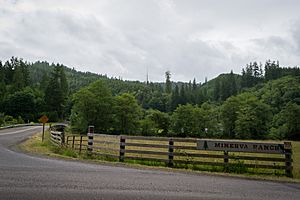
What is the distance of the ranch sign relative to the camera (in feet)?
36.9

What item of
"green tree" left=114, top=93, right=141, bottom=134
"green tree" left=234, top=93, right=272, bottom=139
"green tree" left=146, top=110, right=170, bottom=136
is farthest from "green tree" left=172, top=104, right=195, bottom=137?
"green tree" left=114, top=93, right=141, bottom=134

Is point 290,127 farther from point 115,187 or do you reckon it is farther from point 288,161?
point 115,187

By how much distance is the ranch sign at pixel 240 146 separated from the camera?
36.9 feet

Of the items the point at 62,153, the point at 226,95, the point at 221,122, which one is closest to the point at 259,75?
the point at 226,95

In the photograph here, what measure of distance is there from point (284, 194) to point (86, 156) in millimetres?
9559

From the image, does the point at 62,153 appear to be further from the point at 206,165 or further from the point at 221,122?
the point at 221,122

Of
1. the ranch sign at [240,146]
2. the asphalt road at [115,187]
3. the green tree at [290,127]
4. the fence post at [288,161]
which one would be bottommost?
the asphalt road at [115,187]

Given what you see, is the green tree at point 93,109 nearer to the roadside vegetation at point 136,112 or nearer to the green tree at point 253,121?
the roadside vegetation at point 136,112

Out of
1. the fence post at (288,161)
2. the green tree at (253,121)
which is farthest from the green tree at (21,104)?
the fence post at (288,161)

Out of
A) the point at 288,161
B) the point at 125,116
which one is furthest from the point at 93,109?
the point at 288,161

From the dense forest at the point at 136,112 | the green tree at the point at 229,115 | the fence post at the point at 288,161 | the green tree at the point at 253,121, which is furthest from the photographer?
the green tree at the point at 229,115

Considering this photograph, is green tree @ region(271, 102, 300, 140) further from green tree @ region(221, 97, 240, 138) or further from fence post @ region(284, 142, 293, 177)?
fence post @ region(284, 142, 293, 177)

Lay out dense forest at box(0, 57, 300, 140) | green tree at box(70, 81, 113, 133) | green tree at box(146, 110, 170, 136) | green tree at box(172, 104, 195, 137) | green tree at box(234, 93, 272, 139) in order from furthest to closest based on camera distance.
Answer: green tree at box(146, 110, 170, 136)
green tree at box(172, 104, 195, 137)
green tree at box(234, 93, 272, 139)
dense forest at box(0, 57, 300, 140)
green tree at box(70, 81, 113, 133)

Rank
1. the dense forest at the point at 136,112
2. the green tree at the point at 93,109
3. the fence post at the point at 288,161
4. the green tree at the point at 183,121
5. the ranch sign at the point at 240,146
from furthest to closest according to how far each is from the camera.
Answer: the green tree at the point at 183,121 < the dense forest at the point at 136,112 < the green tree at the point at 93,109 < the ranch sign at the point at 240,146 < the fence post at the point at 288,161
